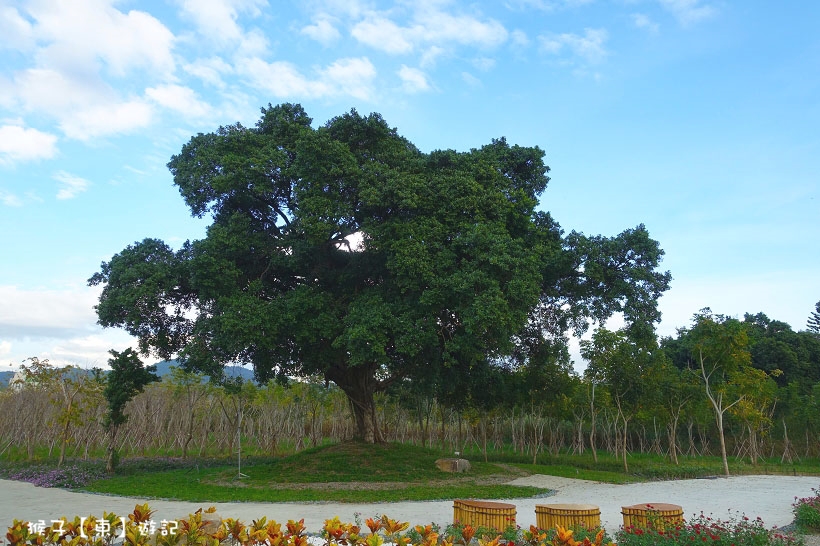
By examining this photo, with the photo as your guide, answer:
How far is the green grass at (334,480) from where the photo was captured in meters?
14.7

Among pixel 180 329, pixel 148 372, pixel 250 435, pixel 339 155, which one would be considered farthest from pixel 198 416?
pixel 339 155

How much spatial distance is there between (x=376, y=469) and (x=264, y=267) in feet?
25.3

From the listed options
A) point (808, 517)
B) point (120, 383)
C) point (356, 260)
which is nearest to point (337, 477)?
point (356, 260)

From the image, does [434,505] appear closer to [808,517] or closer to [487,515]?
[487,515]

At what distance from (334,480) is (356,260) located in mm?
6953

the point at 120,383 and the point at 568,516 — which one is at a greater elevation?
the point at 120,383

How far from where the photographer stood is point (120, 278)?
1733 centimetres

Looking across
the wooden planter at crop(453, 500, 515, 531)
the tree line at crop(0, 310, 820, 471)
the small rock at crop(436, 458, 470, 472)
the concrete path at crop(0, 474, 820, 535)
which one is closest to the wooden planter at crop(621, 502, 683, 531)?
the concrete path at crop(0, 474, 820, 535)

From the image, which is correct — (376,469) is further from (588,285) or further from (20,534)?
(20,534)

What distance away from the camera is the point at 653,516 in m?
8.66

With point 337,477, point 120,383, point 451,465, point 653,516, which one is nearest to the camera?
point 653,516

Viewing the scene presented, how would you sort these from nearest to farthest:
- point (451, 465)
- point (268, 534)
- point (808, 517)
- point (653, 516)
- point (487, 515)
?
1. point (268, 534)
2. point (653, 516)
3. point (487, 515)
4. point (808, 517)
5. point (451, 465)

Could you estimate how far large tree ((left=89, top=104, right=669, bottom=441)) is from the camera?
16.0m

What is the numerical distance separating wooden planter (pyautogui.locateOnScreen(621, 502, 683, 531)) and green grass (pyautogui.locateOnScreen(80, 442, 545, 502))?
609cm
